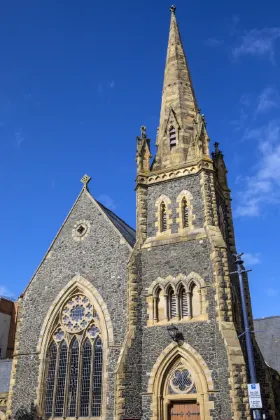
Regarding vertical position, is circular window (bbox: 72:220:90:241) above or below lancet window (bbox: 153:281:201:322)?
above

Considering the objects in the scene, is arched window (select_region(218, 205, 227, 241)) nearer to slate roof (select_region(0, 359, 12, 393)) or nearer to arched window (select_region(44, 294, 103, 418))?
arched window (select_region(44, 294, 103, 418))

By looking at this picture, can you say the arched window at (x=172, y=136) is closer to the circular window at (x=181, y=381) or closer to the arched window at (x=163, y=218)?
the arched window at (x=163, y=218)

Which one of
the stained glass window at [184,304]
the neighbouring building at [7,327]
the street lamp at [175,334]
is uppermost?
the neighbouring building at [7,327]

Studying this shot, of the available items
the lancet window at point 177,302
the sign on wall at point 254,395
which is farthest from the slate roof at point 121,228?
the sign on wall at point 254,395

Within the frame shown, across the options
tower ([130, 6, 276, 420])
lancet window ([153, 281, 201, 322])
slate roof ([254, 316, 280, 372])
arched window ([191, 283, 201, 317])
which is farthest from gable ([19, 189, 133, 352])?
slate roof ([254, 316, 280, 372])

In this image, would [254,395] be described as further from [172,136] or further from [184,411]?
[172,136]

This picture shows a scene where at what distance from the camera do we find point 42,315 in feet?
68.3

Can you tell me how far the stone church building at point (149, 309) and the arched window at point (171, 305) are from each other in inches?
1.8

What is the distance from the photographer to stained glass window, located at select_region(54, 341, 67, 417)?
737 inches

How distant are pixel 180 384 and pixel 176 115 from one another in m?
13.9

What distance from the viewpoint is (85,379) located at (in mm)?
18672

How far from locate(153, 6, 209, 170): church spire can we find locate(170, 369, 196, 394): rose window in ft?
31.9

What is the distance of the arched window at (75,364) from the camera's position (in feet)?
60.1

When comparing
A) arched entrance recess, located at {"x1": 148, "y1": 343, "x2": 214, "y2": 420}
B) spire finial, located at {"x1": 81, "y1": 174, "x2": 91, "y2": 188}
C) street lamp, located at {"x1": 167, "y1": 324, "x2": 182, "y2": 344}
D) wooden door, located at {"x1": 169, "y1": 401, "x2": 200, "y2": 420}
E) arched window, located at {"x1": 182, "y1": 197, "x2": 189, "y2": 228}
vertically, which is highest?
spire finial, located at {"x1": 81, "y1": 174, "x2": 91, "y2": 188}
